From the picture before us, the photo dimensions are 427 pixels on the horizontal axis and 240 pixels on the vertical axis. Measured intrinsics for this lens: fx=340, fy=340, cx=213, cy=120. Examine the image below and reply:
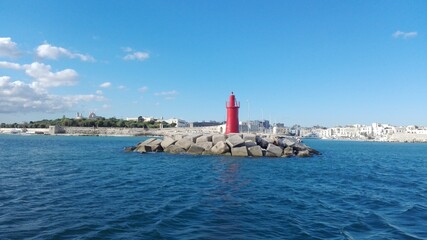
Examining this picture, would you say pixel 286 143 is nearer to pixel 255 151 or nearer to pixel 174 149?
pixel 255 151

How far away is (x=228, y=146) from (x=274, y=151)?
514cm

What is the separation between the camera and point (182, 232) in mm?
9039

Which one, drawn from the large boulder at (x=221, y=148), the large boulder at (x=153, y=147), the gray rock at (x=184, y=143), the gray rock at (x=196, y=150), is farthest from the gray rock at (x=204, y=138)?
the large boulder at (x=153, y=147)

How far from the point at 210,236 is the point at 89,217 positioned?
388cm

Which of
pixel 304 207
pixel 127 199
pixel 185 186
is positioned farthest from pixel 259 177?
pixel 127 199

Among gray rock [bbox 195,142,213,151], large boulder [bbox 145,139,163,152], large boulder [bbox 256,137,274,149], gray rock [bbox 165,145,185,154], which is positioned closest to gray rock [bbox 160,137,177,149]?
large boulder [bbox 145,139,163,152]

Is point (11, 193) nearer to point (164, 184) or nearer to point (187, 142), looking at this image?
point (164, 184)

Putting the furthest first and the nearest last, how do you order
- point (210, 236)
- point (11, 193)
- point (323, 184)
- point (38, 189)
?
point (323, 184) < point (38, 189) < point (11, 193) < point (210, 236)

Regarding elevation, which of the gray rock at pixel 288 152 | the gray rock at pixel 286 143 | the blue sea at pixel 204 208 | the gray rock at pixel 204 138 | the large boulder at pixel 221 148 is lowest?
the blue sea at pixel 204 208

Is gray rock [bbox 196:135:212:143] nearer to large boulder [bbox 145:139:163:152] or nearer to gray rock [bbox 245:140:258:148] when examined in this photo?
gray rock [bbox 245:140:258:148]

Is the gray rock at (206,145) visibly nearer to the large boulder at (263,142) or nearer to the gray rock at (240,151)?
the gray rock at (240,151)

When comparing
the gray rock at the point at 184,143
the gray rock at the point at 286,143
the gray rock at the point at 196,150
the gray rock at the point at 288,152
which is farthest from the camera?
the gray rock at the point at 286,143

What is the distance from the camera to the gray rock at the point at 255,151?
119 feet

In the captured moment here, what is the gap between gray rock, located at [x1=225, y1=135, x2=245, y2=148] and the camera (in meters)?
36.2
